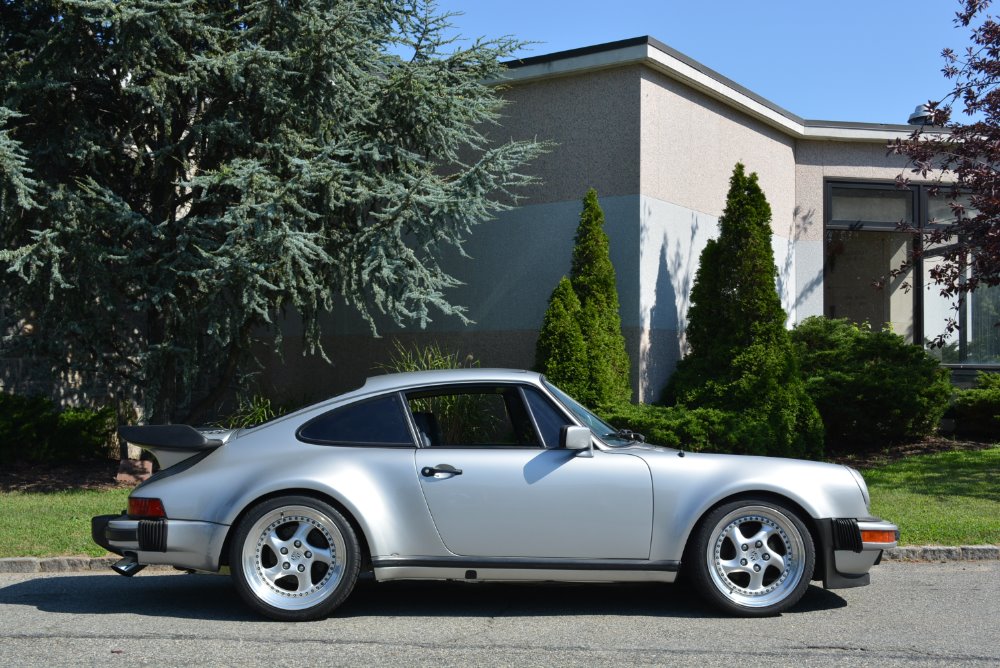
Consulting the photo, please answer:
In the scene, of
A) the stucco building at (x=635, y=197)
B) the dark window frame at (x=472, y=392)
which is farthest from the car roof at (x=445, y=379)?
the stucco building at (x=635, y=197)

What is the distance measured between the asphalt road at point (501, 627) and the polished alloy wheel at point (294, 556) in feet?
0.58

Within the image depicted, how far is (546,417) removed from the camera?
621 centimetres

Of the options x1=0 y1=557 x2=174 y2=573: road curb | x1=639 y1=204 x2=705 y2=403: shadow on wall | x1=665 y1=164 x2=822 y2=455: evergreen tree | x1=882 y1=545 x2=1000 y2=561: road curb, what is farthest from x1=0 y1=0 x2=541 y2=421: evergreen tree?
x1=882 y1=545 x2=1000 y2=561: road curb

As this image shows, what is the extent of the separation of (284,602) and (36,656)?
4.36 feet

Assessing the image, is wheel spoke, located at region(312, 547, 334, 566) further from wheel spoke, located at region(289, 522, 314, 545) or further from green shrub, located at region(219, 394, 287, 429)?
green shrub, located at region(219, 394, 287, 429)

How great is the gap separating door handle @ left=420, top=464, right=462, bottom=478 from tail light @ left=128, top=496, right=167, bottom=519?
1552mm

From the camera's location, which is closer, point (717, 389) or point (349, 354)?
point (717, 389)

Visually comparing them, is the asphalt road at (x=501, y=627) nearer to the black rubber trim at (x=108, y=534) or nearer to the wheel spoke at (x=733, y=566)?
the wheel spoke at (x=733, y=566)

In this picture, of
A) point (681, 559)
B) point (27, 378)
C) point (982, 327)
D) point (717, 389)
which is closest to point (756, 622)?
point (681, 559)

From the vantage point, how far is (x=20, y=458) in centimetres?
1336

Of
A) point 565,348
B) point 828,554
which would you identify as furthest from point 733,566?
point 565,348

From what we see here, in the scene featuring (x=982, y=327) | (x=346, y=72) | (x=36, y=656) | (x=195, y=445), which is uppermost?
(x=346, y=72)

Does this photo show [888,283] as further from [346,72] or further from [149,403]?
[149,403]

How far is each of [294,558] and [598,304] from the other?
703 centimetres
